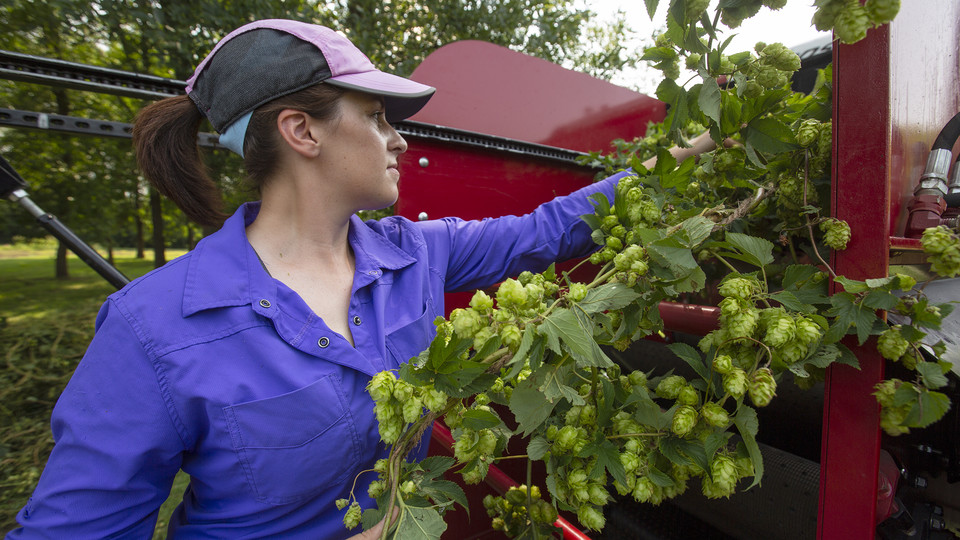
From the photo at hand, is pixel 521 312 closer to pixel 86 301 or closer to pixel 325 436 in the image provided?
pixel 325 436

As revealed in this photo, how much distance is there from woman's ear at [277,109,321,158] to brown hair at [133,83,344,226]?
0.02 m

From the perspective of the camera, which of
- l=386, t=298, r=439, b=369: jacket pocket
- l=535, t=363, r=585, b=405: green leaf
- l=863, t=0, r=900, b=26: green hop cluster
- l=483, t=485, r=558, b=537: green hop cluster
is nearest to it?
l=863, t=0, r=900, b=26: green hop cluster

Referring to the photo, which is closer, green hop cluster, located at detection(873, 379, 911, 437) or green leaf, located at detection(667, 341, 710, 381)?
green hop cluster, located at detection(873, 379, 911, 437)

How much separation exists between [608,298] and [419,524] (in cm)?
53

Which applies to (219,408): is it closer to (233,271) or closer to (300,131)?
(233,271)

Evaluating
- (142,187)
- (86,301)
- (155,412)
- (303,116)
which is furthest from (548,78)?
(86,301)

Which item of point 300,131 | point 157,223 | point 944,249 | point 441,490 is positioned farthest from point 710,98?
point 157,223

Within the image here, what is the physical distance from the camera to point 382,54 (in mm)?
5477

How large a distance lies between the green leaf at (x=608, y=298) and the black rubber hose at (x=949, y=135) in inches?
31.9

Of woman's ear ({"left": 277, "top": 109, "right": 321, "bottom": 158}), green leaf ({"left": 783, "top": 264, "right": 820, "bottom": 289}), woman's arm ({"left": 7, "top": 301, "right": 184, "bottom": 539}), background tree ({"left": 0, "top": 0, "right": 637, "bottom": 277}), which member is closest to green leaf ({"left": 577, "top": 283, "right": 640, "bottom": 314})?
green leaf ({"left": 783, "top": 264, "right": 820, "bottom": 289})

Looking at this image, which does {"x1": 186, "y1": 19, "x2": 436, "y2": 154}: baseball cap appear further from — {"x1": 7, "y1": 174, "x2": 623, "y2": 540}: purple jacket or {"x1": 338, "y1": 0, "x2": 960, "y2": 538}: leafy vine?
{"x1": 338, "y1": 0, "x2": 960, "y2": 538}: leafy vine

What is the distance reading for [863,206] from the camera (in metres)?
0.83

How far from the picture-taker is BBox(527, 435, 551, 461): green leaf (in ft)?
2.99

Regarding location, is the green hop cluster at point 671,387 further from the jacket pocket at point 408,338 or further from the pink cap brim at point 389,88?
→ the pink cap brim at point 389,88
